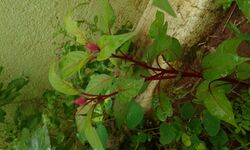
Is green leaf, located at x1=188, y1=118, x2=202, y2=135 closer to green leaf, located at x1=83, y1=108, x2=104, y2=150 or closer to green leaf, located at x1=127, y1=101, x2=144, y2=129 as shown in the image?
green leaf, located at x1=127, y1=101, x2=144, y2=129

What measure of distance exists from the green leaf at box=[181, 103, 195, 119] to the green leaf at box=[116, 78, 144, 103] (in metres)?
0.41

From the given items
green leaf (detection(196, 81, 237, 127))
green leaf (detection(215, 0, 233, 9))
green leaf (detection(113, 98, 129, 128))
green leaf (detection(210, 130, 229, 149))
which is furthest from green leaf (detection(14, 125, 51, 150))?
green leaf (detection(215, 0, 233, 9))

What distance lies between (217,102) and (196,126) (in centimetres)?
37

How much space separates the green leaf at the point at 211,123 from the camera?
1.15m

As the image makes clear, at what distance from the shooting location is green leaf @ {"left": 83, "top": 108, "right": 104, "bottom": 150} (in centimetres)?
79

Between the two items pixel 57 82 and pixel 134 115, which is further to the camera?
pixel 134 115

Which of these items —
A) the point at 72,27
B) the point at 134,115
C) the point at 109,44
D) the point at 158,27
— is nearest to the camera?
the point at 109,44

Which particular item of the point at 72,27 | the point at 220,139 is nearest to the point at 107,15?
the point at 72,27

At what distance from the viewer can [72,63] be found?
31.9 inches

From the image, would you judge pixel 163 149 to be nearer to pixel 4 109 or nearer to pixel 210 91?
pixel 210 91

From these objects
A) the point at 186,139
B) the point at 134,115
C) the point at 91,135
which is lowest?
the point at 186,139

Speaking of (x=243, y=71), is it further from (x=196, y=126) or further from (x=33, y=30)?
(x=33, y=30)

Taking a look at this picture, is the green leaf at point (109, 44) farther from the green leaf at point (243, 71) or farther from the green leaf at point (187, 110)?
the green leaf at point (187, 110)

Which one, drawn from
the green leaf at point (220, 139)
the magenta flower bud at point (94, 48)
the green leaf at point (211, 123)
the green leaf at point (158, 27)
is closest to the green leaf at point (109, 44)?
the magenta flower bud at point (94, 48)
